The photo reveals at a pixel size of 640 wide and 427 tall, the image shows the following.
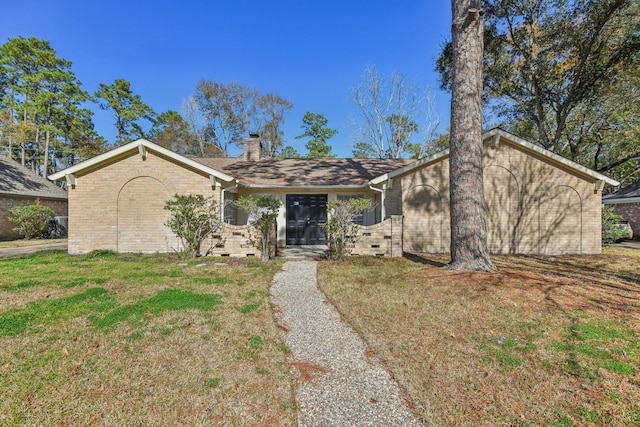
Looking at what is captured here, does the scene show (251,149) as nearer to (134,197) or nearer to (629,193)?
(134,197)

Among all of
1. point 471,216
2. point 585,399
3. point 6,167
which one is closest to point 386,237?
point 471,216

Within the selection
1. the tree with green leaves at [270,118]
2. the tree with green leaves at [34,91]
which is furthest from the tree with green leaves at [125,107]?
the tree with green leaves at [270,118]

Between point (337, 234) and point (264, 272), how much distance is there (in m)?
2.69

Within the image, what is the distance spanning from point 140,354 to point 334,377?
2150 mm

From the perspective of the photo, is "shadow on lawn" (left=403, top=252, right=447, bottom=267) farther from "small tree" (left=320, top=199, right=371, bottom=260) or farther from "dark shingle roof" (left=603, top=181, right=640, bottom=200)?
"dark shingle roof" (left=603, top=181, right=640, bottom=200)

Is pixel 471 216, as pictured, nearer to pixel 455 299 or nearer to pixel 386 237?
pixel 455 299

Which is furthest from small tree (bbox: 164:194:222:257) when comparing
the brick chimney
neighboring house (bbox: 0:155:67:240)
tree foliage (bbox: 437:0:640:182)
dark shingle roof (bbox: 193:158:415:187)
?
tree foliage (bbox: 437:0:640:182)

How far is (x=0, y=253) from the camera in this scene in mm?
10492

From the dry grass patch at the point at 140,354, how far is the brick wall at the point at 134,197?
4308mm

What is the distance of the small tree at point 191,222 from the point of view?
9.20 m

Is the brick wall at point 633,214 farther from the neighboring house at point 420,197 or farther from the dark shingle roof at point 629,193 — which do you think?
the neighboring house at point 420,197

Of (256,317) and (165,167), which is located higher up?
(165,167)

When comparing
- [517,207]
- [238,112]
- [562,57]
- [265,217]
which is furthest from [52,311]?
[238,112]

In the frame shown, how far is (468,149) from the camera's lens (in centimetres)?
660
